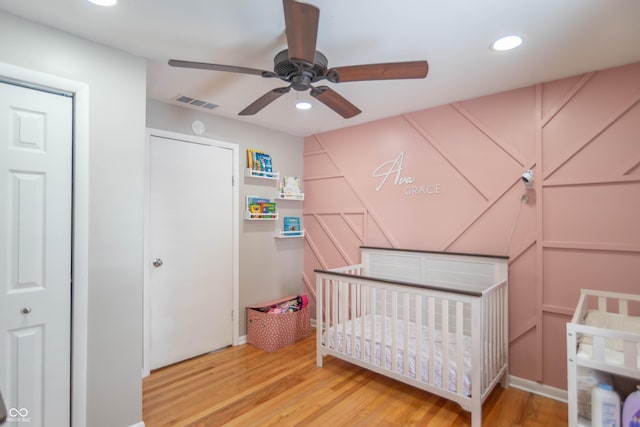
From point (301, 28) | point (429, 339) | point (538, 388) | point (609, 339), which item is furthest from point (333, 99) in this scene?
point (538, 388)

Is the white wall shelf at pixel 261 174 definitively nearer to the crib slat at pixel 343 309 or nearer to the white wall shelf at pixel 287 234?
the white wall shelf at pixel 287 234

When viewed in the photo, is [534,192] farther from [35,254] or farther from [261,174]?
[35,254]

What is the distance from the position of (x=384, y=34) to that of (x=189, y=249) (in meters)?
2.39

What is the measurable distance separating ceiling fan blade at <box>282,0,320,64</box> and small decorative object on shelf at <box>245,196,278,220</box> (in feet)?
6.90

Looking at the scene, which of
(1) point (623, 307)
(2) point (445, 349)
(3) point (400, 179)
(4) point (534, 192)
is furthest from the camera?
(3) point (400, 179)

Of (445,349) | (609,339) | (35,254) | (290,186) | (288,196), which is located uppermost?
(290,186)

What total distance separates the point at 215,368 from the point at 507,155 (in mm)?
3031

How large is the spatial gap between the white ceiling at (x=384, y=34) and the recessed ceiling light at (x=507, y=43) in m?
0.05

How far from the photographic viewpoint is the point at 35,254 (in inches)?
65.9

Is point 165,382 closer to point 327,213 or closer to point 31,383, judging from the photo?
point 31,383

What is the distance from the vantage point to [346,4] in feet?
4.96

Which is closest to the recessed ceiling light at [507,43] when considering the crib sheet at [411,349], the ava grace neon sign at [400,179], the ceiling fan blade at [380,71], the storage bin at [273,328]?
the ceiling fan blade at [380,71]

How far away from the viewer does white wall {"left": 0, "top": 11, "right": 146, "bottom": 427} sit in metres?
1.79

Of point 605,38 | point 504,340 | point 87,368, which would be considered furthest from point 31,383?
point 605,38
